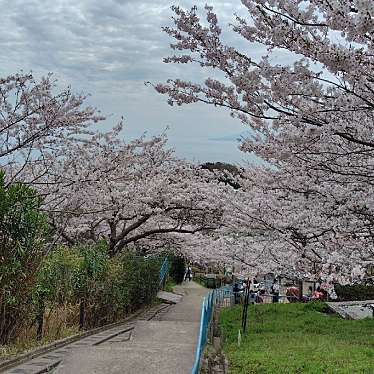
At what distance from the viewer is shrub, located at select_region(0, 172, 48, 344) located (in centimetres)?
699

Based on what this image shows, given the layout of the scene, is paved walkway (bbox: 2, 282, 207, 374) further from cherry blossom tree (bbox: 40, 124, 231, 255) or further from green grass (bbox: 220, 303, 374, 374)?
cherry blossom tree (bbox: 40, 124, 231, 255)

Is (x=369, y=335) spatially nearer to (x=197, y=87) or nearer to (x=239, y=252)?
(x=239, y=252)

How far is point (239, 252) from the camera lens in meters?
14.2

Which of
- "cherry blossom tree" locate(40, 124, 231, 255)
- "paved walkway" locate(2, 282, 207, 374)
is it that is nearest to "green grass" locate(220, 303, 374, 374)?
"paved walkway" locate(2, 282, 207, 374)

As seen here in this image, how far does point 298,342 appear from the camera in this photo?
10.2 m

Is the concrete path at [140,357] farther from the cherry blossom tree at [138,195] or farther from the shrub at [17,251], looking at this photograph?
the cherry blossom tree at [138,195]

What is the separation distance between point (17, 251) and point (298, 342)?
18.9ft

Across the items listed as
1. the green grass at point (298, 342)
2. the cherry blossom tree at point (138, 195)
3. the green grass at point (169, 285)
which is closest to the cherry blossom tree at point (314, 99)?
the green grass at point (298, 342)

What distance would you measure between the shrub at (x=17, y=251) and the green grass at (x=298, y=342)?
3195 millimetres

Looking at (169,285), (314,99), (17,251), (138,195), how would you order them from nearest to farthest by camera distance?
(314,99) < (17,251) < (138,195) < (169,285)

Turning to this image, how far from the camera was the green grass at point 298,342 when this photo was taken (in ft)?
25.6

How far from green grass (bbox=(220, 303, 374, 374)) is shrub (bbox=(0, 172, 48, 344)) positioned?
3.20 metres

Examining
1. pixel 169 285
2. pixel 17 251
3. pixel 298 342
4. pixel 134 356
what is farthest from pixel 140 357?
pixel 169 285

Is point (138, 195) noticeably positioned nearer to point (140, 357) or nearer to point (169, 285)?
point (140, 357)
